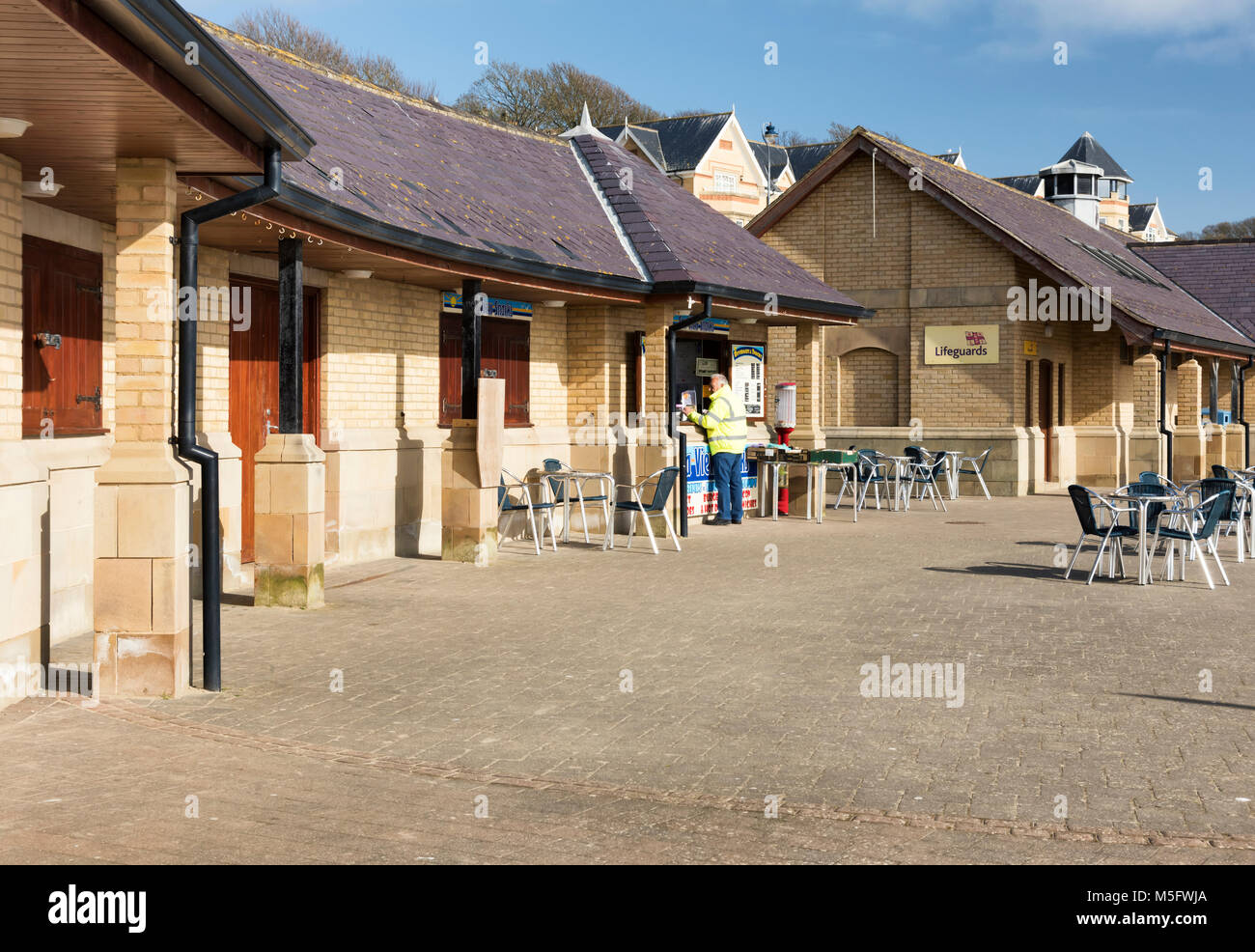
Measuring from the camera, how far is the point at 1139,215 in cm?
9481

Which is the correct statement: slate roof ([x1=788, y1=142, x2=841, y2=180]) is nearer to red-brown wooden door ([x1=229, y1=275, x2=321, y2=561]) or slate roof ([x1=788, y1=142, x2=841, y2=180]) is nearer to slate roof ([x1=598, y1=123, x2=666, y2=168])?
slate roof ([x1=598, y1=123, x2=666, y2=168])

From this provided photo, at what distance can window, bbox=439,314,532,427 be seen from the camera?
50.8 feet

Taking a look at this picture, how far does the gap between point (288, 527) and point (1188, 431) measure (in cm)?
2445

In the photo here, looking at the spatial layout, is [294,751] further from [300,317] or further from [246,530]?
[246,530]

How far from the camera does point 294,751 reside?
639cm

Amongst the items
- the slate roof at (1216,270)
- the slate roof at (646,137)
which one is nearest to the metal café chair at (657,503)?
the slate roof at (1216,270)

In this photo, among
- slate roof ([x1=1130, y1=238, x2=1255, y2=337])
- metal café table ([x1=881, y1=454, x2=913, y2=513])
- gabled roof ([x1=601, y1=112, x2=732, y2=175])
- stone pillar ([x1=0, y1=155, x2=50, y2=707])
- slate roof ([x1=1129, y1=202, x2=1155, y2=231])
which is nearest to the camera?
stone pillar ([x1=0, y1=155, x2=50, y2=707])

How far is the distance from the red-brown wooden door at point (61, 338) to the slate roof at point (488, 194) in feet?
5.01

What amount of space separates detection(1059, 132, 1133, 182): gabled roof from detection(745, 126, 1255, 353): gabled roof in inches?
1481

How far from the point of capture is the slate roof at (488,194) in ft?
41.1

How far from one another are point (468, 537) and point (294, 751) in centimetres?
779

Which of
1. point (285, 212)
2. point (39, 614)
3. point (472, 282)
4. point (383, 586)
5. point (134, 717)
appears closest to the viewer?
point (134, 717)

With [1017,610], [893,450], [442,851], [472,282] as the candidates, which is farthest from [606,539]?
[893,450]

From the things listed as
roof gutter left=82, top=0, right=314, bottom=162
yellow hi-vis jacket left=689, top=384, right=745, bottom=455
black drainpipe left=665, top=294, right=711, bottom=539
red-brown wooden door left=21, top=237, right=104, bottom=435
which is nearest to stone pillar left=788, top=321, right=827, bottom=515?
yellow hi-vis jacket left=689, top=384, right=745, bottom=455
